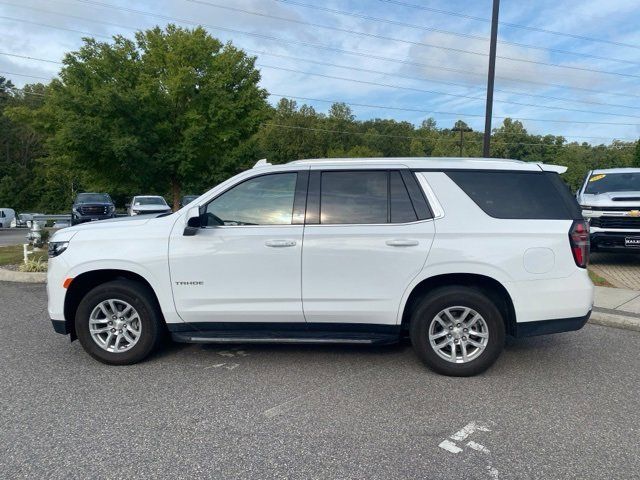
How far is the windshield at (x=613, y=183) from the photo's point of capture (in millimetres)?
10312

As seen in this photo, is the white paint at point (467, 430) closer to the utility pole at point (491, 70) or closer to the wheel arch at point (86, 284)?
the wheel arch at point (86, 284)

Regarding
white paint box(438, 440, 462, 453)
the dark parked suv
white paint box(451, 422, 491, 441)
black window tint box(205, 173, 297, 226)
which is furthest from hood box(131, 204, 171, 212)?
white paint box(438, 440, 462, 453)

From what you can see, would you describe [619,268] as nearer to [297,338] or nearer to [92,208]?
[297,338]

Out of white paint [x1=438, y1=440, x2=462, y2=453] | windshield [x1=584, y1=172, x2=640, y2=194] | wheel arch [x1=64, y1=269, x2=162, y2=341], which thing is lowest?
white paint [x1=438, y1=440, x2=462, y2=453]

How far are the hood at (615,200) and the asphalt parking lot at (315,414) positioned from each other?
4.96 m

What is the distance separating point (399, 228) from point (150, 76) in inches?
786

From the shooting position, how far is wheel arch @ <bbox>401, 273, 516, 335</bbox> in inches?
174

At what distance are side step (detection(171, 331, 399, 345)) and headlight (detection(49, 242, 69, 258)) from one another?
4.51 feet

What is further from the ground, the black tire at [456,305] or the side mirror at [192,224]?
the side mirror at [192,224]

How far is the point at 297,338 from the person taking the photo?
450 cm

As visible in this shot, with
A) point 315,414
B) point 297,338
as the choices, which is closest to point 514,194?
point 297,338

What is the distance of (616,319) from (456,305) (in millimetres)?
3236

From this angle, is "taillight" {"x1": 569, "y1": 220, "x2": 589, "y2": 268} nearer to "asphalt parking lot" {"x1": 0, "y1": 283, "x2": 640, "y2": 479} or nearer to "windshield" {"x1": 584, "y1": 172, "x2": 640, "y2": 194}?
"asphalt parking lot" {"x1": 0, "y1": 283, "x2": 640, "y2": 479}

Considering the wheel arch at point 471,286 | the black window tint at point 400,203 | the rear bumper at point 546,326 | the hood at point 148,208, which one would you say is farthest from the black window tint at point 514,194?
the hood at point 148,208
